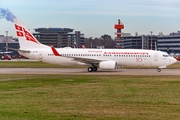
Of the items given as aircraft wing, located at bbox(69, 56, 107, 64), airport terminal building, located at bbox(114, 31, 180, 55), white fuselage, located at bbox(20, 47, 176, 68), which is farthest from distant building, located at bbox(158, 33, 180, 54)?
aircraft wing, located at bbox(69, 56, 107, 64)

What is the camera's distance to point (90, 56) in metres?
47.7

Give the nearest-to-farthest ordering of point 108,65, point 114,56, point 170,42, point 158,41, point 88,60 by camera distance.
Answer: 1. point 108,65
2. point 88,60
3. point 114,56
4. point 170,42
5. point 158,41

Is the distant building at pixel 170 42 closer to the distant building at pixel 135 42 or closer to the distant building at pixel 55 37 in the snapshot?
the distant building at pixel 135 42

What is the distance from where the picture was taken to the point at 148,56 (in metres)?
46.7

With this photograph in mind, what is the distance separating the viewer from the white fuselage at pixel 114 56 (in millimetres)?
46625

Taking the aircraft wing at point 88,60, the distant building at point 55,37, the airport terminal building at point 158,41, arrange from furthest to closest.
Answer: the airport terminal building at point 158,41, the distant building at point 55,37, the aircraft wing at point 88,60

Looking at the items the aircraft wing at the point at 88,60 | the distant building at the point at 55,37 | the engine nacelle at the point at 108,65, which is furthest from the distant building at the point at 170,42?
the engine nacelle at the point at 108,65

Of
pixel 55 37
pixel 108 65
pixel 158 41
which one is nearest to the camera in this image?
pixel 108 65

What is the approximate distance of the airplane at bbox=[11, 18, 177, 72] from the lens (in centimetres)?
4653

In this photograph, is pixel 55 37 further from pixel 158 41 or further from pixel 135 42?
pixel 158 41

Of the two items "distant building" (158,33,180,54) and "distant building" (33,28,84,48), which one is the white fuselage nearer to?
"distant building" (33,28,84,48)

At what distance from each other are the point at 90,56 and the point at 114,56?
291cm

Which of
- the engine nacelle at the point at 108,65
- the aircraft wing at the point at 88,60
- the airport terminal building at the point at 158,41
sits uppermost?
the airport terminal building at the point at 158,41

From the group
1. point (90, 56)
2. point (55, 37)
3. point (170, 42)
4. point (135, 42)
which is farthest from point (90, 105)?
point (170, 42)
